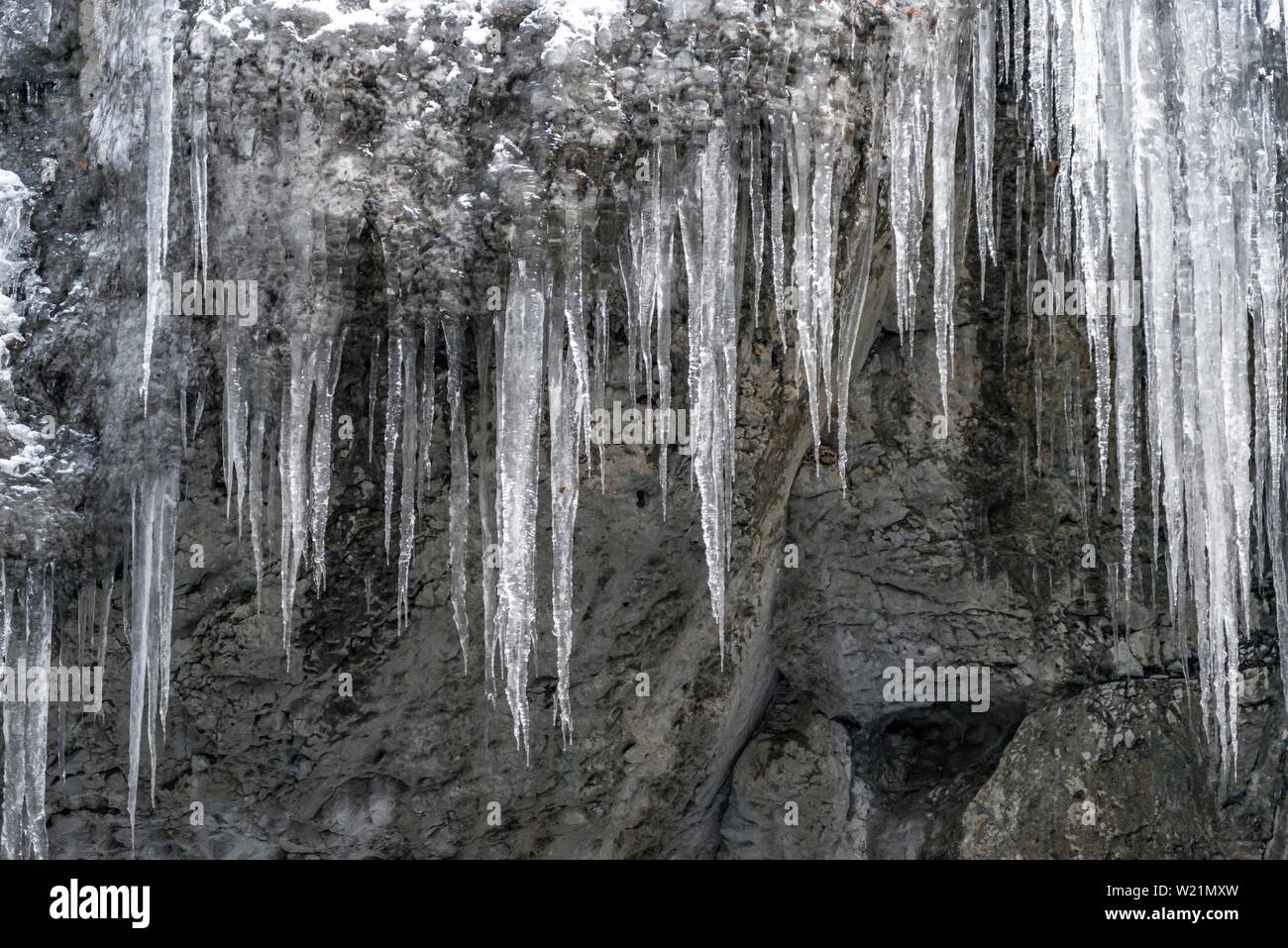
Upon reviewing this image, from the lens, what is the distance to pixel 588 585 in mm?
4340

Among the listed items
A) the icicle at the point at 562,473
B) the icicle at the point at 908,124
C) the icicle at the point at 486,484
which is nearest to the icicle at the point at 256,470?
the icicle at the point at 486,484

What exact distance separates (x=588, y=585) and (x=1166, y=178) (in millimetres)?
2273

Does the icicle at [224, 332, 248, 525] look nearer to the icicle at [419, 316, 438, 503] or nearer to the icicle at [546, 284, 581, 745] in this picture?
the icicle at [419, 316, 438, 503]

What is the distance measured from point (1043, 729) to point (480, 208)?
2.86 meters

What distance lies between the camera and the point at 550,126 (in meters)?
3.55

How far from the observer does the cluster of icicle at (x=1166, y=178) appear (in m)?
3.65

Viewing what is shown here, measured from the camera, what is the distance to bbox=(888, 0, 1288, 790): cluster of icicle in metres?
3.65

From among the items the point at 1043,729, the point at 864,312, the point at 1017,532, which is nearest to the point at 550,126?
the point at 864,312

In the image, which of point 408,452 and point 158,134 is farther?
point 408,452

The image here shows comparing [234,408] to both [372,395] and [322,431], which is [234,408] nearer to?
[322,431]

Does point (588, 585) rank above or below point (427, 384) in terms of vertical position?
below

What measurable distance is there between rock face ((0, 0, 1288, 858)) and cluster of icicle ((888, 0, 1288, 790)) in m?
0.31

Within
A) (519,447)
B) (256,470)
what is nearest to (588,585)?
(519,447)

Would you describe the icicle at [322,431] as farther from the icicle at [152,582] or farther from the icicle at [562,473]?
the icicle at [562,473]
